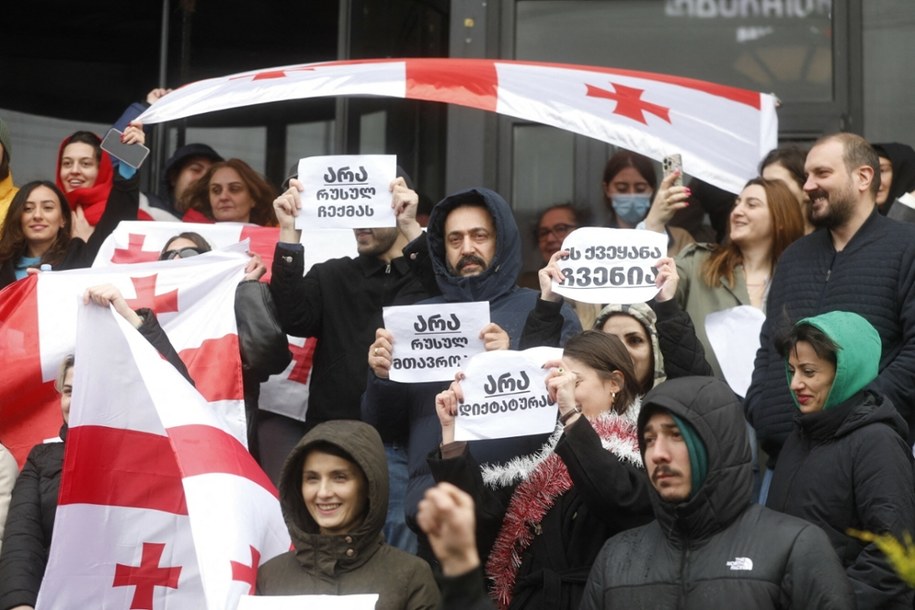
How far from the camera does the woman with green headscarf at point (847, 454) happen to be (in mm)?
5395

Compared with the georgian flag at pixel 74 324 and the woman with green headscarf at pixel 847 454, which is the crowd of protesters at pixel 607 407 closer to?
the woman with green headscarf at pixel 847 454

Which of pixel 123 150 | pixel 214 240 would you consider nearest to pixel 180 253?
pixel 214 240

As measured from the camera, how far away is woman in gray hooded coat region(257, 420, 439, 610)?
18.4ft

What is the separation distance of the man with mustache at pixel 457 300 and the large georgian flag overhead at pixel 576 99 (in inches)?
50.4

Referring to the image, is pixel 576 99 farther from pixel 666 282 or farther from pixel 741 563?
pixel 741 563

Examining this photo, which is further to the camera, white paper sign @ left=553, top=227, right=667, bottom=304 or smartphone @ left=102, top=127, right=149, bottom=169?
smartphone @ left=102, top=127, right=149, bottom=169

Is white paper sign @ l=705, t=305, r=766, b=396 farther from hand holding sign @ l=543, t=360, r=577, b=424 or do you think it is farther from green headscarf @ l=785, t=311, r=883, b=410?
→ hand holding sign @ l=543, t=360, r=577, b=424

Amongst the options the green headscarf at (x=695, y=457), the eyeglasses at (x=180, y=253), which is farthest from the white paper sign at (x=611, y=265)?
the eyeglasses at (x=180, y=253)

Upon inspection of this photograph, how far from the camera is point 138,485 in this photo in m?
6.47

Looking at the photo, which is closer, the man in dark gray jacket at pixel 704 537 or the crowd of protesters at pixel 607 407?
the man in dark gray jacket at pixel 704 537

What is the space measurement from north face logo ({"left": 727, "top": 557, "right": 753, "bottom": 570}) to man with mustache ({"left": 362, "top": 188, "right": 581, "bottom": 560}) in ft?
4.34

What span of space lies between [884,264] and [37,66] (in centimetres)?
655

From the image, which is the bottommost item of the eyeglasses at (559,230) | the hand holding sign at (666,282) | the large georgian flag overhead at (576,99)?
the hand holding sign at (666,282)

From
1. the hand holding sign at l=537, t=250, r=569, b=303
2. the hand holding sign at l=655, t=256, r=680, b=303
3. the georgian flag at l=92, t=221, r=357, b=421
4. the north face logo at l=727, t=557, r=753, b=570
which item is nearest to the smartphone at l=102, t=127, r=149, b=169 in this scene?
the georgian flag at l=92, t=221, r=357, b=421
